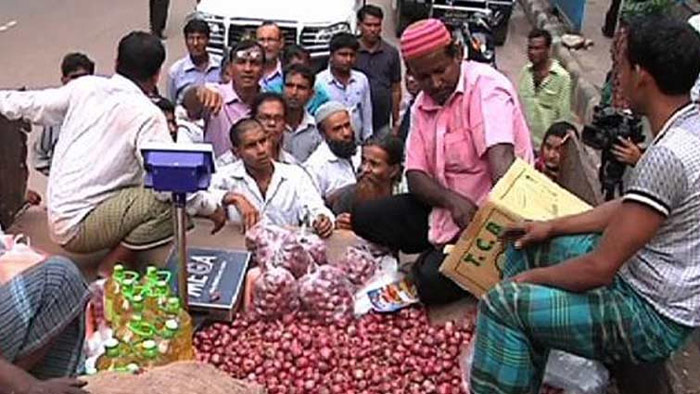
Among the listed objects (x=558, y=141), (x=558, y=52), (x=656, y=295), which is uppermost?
(x=656, y=295)

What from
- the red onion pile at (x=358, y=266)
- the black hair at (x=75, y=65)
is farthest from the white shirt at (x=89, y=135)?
the black hair at (x=75, y=65)

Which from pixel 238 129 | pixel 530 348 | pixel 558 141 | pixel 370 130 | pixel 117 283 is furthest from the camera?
pixel 370 130

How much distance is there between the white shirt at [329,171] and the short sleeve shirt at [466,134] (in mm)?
1400

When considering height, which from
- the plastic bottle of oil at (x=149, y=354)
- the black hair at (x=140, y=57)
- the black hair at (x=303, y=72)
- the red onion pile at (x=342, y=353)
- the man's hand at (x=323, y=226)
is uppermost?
the black hair at (x=140, y=57)

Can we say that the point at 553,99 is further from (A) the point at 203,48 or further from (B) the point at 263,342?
(B) the point at 263,342

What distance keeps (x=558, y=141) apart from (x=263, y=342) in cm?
243

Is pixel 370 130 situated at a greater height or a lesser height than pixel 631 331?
lesser

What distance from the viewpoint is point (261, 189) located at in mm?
5340

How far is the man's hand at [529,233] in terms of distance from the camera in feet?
12.0

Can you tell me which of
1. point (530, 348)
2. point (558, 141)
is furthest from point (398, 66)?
point (530, 348)

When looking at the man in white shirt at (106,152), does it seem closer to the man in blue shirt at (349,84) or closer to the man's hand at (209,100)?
the man's hand at (209,100)

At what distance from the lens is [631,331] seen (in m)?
3.29

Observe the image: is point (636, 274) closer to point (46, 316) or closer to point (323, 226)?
point (46, 316)

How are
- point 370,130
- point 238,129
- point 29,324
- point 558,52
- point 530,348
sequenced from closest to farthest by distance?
1. point 29,324
2. point 530,348
3. point 238,129
4. point 370,130
5. point 558,52
